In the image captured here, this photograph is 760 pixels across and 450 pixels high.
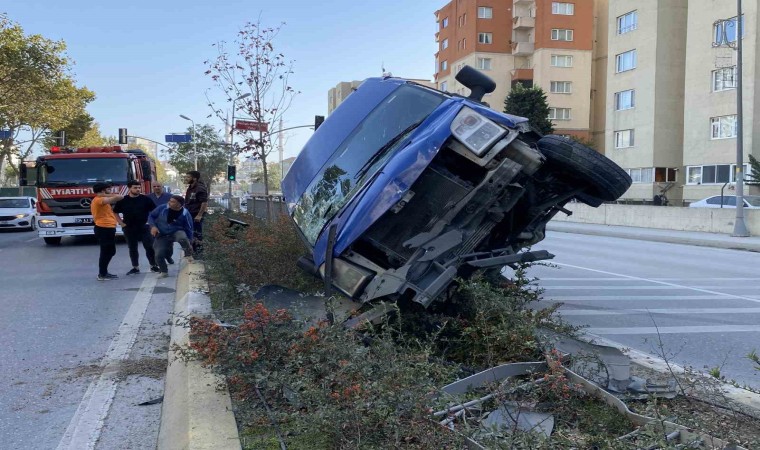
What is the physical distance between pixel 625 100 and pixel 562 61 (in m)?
12.6

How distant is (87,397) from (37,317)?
3599mm

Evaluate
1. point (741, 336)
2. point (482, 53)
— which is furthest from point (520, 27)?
point (741, 336)

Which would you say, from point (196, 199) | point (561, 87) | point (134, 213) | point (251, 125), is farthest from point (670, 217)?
point (561, 87)

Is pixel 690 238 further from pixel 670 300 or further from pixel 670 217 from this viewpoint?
pixel 670 300

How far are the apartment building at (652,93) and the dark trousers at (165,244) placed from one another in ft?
116

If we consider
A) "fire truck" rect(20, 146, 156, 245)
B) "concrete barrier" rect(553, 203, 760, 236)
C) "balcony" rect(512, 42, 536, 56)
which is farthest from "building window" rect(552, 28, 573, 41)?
"fire truck" rect(20, 146, 156, 245)

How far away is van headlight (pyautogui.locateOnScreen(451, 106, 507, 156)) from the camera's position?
206 inches

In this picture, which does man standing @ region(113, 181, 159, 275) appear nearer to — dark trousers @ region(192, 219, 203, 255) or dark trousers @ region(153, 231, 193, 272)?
dark trousers @ region(153, 231, 193, 272)

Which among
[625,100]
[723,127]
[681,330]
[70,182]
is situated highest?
[625,100]

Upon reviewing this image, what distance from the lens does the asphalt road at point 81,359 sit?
4605 mm

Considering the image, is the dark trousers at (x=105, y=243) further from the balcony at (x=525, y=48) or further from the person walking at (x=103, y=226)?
the balcony at (x=525, y=48)

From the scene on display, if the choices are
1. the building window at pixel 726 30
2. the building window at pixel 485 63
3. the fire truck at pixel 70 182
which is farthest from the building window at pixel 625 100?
the fire truck at pixel 70 182

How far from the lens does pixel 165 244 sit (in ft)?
38.4

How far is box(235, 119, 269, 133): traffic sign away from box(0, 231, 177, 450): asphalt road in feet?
19.2
